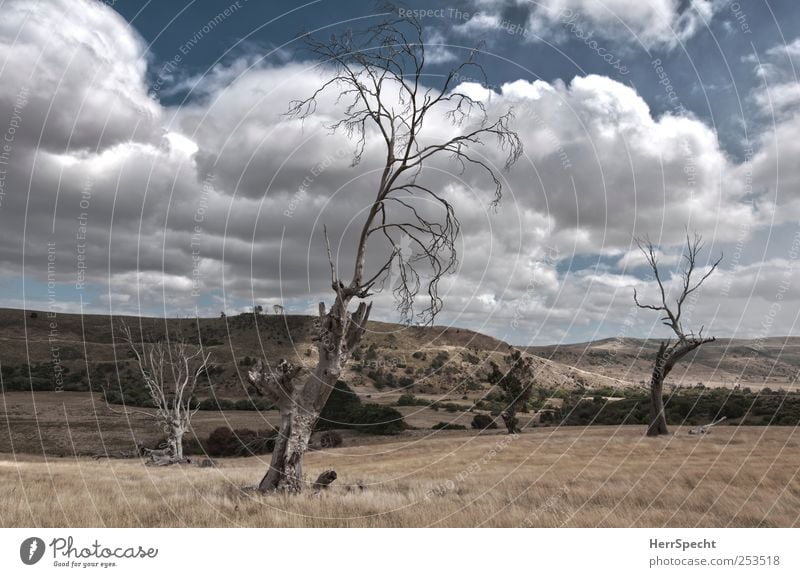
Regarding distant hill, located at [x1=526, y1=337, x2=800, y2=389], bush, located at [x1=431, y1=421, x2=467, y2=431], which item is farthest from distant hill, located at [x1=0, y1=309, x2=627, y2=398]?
distant hill, located at [x1=526, y1=337, x2=800, y2=389]

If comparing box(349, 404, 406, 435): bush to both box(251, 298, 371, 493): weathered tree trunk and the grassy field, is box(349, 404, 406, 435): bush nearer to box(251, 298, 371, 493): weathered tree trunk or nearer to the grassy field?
the grassy field

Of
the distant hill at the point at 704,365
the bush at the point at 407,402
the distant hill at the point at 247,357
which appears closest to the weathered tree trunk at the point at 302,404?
the distant hill at the point at 247,357

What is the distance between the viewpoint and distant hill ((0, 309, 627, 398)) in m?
73.0

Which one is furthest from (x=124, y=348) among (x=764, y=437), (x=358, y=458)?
(x=764, y=437)

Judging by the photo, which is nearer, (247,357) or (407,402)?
(407,402)

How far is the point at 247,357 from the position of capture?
224ft

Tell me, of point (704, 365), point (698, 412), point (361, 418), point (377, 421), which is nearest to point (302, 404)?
point (377, 421)

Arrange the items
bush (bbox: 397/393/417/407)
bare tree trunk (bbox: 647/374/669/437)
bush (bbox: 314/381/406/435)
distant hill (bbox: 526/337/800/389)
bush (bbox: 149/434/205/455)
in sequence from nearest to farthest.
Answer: bare tree trunk (bbox: 647/374/669/437) < bush (bbox: 149/434/205/455) < bush (bbox: 314/381/406/435) < bush (bbox: 397/393/417/407) < distant hill (bbox: 526/337/800/389)

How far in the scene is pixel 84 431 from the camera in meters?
44.6

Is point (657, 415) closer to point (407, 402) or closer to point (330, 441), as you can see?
point (330, 441)

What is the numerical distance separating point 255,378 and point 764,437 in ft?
96.1

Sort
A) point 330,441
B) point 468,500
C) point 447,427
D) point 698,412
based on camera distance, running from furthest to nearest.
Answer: point 447,427, point 698,412, point 330,441, point 468,500

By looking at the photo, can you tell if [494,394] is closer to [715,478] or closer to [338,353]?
[715,478]

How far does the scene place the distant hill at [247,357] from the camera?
73.0 meters
